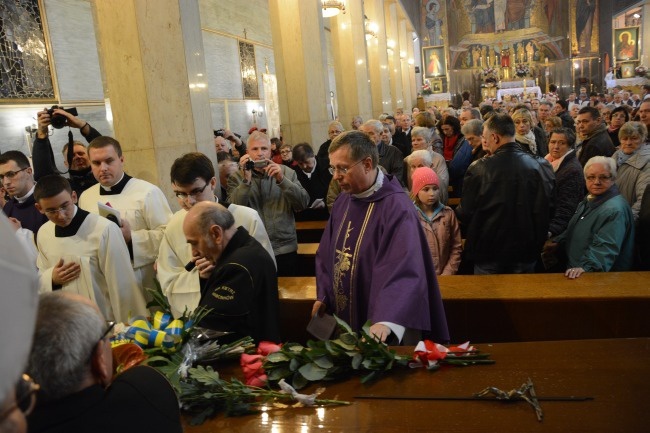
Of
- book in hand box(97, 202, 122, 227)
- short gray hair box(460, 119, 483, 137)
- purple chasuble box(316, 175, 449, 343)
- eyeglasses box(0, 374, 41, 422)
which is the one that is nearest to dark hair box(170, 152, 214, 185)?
book in hand box(97, 202, 122, 227)

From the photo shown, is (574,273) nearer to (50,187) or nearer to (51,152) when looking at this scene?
(50,187)

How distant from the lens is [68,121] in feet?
16.1

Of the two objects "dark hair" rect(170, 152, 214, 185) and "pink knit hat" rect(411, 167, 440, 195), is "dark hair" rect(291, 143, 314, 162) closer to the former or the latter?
"pink knit hat" rect(411, 167, 440, 195)

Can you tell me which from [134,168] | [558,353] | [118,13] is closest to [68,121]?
[134,168]

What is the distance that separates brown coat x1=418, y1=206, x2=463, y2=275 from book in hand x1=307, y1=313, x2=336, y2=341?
1.32 metres

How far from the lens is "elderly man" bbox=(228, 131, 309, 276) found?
4.88 meters

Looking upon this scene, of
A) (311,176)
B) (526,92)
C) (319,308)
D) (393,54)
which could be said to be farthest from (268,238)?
(526,92)

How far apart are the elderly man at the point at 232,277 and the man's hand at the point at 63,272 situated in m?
1.07

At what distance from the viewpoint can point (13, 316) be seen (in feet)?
1.58

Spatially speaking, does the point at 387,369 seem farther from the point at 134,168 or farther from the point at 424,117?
the point at 424,117

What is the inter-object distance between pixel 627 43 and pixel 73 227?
3265 cm

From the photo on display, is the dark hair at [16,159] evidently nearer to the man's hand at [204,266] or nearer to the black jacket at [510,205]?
the man's hand at [204,266]

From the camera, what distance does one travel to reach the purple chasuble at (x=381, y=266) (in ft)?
9.56

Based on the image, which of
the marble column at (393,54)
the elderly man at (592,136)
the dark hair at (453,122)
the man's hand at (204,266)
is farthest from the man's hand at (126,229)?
the marble column at (393,54)
